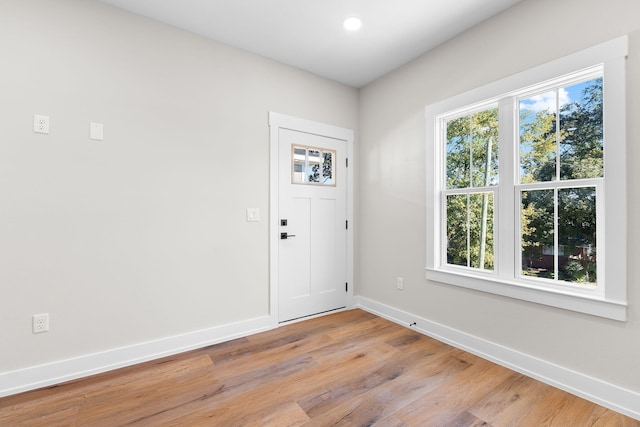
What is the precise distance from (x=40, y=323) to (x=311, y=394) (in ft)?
6.24

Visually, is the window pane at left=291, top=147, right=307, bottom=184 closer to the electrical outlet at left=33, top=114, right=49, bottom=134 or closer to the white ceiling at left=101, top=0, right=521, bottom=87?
the white ceiling at left=101, top=0, right=521, bottom=87

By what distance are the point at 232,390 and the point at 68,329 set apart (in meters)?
1.26

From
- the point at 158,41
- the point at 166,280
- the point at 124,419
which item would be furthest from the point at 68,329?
the point at 158,41

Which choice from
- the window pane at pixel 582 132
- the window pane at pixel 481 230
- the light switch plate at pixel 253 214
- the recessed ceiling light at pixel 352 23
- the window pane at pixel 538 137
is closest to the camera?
the window pane at pixel 582 132

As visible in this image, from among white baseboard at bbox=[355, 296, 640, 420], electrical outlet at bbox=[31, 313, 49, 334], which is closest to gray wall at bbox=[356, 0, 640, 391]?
white baseboard at bbox=[355, 296, 640, 420]

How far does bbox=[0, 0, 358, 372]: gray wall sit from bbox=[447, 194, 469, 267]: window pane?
1810 mm

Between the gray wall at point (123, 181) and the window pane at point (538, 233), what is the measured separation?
7.42 ft

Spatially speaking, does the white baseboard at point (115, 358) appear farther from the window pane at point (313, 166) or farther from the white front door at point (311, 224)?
the window pane at point (313, 166)

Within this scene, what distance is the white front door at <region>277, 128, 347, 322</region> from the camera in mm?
3109

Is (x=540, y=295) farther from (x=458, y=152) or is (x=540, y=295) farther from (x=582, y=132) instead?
(x=458, y=152)

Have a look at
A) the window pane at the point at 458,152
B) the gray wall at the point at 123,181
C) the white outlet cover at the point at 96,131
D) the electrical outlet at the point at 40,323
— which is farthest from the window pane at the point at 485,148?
Result: the electrical outlet at the point at 40,323

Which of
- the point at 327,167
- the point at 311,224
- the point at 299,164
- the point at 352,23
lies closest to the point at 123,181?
the point at 299,164

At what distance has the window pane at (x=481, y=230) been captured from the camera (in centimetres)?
248

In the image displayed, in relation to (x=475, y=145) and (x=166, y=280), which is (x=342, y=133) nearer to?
(x=475, y=145)
